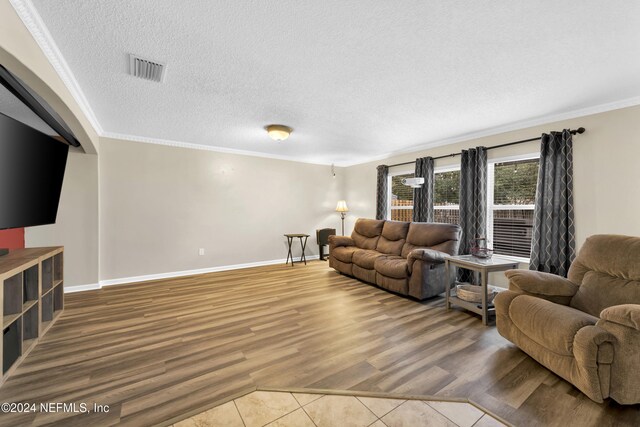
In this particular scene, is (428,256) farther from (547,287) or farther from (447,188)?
(447,188)

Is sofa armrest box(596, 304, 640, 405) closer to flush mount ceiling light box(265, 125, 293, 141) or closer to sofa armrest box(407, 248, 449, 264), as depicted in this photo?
sofa armrest box(407, 248, 449, 264)

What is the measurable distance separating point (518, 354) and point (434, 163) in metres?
3.27

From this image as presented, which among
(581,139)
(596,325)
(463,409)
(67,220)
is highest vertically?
(581,139)

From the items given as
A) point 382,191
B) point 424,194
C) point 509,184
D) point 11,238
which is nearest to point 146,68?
point 11,238

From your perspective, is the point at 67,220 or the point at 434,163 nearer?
the point at 67,220

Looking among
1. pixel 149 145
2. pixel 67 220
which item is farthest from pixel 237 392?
pixel 149 145

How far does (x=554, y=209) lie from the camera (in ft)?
10.4

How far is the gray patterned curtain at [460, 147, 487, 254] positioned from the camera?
12.6 ft

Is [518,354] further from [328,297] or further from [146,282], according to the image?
[146,282]

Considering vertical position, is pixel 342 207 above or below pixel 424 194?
below

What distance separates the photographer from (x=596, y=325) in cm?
164

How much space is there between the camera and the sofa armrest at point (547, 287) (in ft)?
7.07

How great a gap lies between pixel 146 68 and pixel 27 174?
1317 mm

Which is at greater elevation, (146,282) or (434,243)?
(434,243)
